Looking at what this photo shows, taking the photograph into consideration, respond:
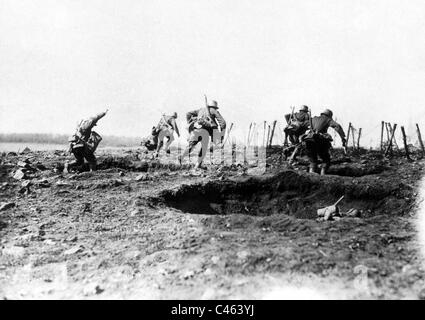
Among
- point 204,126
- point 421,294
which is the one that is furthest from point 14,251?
point 204,126

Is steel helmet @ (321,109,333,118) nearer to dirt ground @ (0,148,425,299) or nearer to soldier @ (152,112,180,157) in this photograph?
dirt ground @ (0,148,425,299)

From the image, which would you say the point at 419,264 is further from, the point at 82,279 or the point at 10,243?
the point at 10,243

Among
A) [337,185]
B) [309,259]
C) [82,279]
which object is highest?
[337,185]

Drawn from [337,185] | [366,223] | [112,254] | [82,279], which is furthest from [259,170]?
[82,279]

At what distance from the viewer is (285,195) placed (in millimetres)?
7957

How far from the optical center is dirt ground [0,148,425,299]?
3.61 m

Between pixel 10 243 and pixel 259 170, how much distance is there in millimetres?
5701

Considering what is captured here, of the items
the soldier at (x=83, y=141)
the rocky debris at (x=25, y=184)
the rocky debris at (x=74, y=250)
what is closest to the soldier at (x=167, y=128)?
the soldier at (x=83, y=141)

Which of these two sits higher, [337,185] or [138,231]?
[337,185]

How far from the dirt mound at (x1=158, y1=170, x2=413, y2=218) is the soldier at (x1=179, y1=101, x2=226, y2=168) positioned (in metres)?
2.09

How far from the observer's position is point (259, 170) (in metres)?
9.34

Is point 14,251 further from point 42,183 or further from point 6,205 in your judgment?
point 42,183

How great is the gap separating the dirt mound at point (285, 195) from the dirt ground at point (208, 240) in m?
0.02
